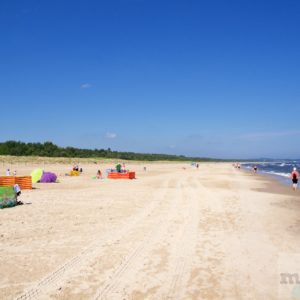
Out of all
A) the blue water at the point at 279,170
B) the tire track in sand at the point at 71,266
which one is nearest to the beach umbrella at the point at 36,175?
the tire track in sand at the point at 71,266

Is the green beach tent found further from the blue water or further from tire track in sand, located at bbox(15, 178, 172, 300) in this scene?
the blue water

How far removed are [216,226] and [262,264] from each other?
361 cm

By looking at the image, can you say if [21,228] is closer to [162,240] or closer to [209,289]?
[162,240]

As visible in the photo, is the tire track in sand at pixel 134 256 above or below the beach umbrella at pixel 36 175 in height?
below

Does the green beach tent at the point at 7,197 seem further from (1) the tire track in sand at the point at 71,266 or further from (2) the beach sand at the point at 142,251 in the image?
(1) the tire track in sand at the point at 71,266

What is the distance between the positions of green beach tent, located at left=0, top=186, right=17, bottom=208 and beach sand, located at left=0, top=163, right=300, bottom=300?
467 millimetres

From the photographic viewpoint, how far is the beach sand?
19.2ft

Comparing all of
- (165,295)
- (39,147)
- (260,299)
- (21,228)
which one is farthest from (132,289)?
(39,147)

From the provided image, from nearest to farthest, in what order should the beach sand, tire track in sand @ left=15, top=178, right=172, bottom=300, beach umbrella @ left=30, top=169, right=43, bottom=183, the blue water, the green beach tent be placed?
tire track in sand @ left=15, top=178, right=172, bottom=300
the beach sand
the green beach tent
beach umbrella @ left=30, top=169, right=43, bottom=183
the blue water

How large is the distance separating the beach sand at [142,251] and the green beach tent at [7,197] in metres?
0.47

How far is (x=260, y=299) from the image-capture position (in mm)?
5504

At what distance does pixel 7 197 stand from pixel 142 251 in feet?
25.8

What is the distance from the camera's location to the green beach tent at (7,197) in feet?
44.6

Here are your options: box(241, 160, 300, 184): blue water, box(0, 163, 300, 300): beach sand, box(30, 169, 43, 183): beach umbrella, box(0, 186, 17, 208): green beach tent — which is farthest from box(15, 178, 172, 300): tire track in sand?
box(241, 160, 300, 184): blue water
